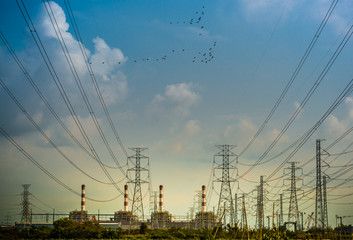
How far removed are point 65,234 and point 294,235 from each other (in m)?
30.2

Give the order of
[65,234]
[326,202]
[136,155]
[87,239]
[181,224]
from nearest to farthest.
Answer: [87,239] → [65,234] → [326,202] → [136,155] → [181,224]

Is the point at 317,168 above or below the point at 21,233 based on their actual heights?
above

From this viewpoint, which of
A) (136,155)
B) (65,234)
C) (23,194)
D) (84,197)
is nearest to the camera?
(65,234)

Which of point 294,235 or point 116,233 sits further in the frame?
point 294,235

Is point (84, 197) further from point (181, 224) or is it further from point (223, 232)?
point (223, 232)

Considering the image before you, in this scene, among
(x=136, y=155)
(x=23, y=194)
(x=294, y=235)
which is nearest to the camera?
(x=294, y=235)

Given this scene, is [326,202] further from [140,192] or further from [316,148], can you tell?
[140,192]

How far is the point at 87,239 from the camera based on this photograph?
48.7m

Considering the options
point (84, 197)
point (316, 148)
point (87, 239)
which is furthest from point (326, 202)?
point (84, 197)

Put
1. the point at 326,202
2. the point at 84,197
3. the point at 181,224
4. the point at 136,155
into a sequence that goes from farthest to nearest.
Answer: the point at 181,224, the point at 84,197, the point at 136,155, the point at 326,202

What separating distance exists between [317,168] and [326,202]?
952 centimetres

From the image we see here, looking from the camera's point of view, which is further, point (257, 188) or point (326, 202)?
point (257, 188)

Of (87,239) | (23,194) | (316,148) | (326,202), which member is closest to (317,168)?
(316,148)

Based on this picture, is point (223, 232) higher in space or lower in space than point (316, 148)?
lower
